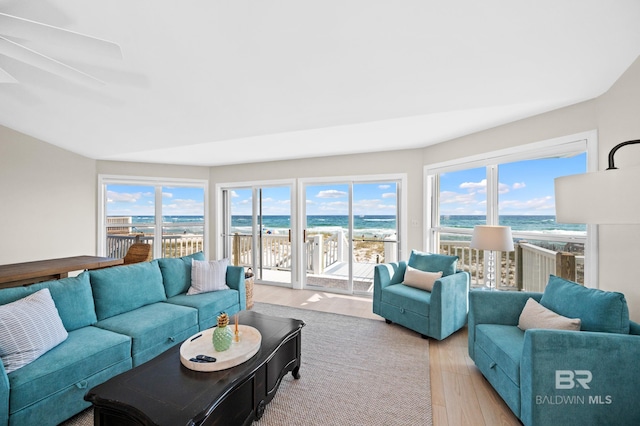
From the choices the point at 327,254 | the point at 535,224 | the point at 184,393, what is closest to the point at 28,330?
the point at 184,393

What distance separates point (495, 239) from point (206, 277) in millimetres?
3245

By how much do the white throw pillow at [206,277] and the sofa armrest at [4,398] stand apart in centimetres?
171

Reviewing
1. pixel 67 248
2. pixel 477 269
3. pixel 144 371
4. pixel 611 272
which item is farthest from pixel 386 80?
pixel 67 248

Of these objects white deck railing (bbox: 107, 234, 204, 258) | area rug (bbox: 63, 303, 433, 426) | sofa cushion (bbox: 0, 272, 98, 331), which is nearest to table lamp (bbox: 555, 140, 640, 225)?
area rug (bbox: 63, 303, 433, 426)

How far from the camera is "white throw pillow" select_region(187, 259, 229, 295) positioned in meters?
3.20

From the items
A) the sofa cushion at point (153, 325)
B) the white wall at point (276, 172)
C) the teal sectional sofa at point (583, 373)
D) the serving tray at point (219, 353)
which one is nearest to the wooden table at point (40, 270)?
the white wall at point (276, 172)

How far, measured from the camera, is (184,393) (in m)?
1.38

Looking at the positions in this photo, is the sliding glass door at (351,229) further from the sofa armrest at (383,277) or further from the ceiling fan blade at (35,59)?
the ceiling fan blade at (35,59)

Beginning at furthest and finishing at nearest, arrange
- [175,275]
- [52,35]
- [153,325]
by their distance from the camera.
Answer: [175,275] < [153,325] < [52,35]

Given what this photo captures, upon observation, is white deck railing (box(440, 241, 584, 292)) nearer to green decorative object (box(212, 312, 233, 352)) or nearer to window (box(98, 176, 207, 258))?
green decorative object (box(212, 312, 233, 352))

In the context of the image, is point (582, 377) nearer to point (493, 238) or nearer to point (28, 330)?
point (493, 238)

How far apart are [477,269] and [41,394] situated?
441cm

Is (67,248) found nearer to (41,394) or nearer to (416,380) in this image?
(41,394)

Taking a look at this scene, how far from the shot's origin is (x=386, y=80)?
209 centimetres
